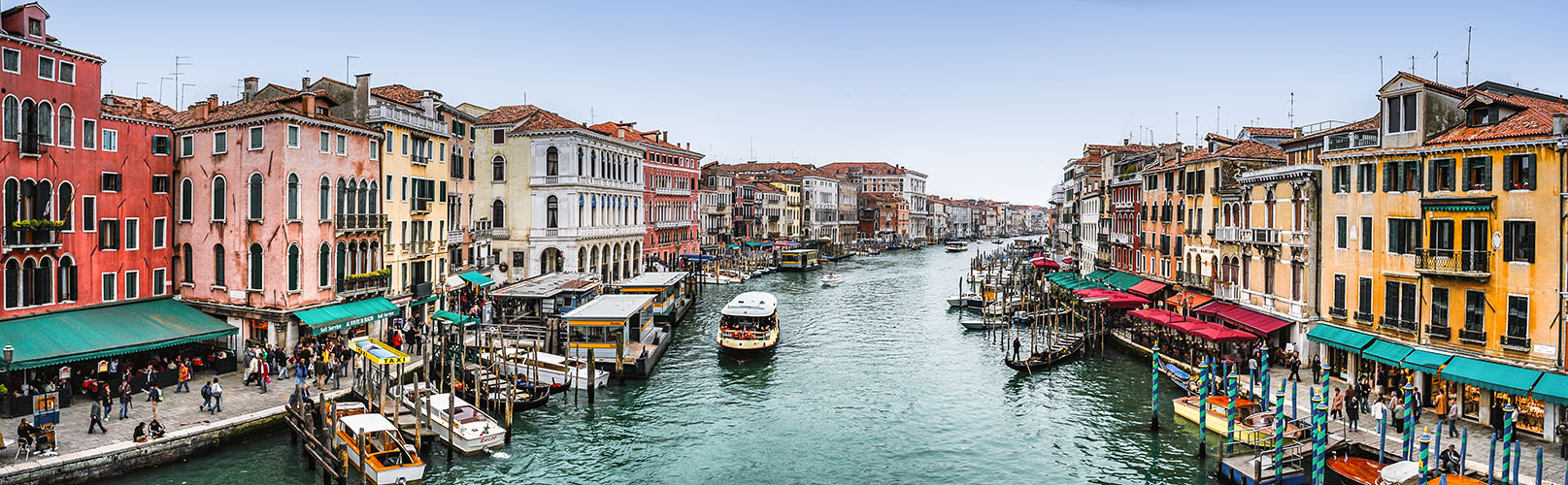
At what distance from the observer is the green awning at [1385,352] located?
23.5 meters

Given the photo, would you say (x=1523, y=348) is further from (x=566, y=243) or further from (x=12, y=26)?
(x=566, y=243)

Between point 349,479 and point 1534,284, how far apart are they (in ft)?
83.2

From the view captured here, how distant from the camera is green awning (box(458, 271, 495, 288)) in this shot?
132 ft

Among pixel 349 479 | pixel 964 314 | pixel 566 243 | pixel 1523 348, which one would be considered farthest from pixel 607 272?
pixel 1523 348

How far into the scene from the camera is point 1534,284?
838 inches

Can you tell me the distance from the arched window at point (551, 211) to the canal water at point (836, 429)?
14543mm

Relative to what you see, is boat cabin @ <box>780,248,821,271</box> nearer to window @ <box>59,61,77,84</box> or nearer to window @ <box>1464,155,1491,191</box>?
window @ <box>59,61,77,84</box>

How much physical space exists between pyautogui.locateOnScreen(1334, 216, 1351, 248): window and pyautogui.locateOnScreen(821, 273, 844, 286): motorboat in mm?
43778

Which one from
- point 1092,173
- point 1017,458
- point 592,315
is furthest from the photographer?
point 1092,173

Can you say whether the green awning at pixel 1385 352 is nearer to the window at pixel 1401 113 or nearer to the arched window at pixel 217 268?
the window at pixel 1401 113

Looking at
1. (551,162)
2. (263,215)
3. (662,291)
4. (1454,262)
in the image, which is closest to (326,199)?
(263,215)

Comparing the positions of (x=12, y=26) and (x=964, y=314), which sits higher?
(x=12, y=26)

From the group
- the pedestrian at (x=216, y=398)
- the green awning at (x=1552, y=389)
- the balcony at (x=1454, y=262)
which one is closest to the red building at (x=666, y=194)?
the pedestrian at (x=216, y=398)

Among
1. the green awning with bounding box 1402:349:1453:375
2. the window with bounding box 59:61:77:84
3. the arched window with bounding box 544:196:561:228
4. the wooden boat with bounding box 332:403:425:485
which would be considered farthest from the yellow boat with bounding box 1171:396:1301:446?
the arched window with bounding box 544:196:561:228
